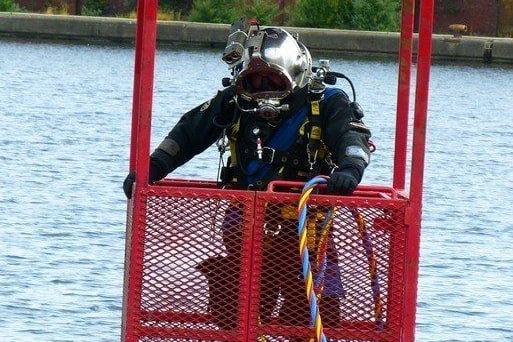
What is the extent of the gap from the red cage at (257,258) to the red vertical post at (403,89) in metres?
0.82

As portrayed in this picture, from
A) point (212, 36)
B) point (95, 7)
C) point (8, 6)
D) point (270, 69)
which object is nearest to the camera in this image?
point (270, 69)

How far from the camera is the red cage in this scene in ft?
20.8

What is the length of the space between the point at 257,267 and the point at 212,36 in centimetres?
4139

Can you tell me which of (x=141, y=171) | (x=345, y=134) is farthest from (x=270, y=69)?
(x=141, y=171)

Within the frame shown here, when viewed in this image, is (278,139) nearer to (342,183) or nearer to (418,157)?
(342,183)

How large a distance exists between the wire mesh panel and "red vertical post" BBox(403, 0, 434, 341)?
4cm

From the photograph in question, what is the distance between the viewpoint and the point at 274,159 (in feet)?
22.2

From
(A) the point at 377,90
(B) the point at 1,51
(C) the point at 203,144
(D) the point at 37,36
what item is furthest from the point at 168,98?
(C) the point at 203,144

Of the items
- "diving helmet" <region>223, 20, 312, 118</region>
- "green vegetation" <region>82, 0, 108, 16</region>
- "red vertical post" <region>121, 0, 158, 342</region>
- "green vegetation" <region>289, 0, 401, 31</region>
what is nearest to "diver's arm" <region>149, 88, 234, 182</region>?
"diving helmet" <region>223, 20, 312, 118</region>

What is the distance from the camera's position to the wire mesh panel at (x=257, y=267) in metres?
6.36

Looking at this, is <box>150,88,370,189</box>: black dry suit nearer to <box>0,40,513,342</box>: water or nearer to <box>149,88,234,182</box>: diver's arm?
<box>149,88,234,182</box>: diver's arm

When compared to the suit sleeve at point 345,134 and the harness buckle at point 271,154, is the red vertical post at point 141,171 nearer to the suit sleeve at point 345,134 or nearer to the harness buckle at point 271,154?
the harness buckle at point 271,154

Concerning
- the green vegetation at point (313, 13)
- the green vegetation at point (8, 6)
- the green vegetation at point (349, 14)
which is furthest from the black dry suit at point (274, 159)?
the green vegetation at point (8, 6)

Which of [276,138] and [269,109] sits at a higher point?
[269,109]
